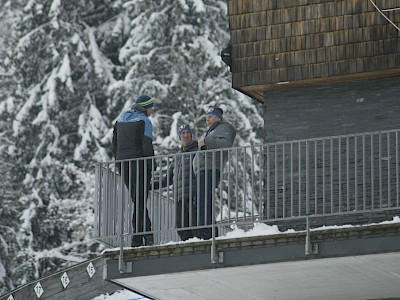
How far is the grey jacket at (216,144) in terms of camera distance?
2100 centimetres

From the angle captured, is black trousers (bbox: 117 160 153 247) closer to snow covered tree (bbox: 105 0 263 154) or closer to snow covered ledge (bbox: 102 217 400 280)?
snow covered ledge (bbox: 102 217 400 280)

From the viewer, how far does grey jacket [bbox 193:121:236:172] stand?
2100 centimetres

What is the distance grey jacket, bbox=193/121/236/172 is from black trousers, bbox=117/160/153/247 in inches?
23.3

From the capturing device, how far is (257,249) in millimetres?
20359

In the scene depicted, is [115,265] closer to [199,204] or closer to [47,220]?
[199,204]

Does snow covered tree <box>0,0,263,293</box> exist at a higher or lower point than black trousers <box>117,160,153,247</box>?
higher

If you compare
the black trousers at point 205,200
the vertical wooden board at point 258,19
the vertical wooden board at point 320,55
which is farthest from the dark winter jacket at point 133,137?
the vertical wooden board at point 320,55

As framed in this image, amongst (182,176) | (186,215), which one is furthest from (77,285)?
(182,176)

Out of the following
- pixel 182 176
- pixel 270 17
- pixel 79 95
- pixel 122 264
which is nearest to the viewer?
pixel 122 264

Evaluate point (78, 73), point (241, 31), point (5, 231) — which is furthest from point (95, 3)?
point (241, 31)

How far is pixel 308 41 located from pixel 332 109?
782mm

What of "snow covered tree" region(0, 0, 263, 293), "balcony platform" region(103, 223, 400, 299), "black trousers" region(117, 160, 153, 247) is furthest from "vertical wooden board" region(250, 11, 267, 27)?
"snow covered tree" region(0, 0, 263, 293)

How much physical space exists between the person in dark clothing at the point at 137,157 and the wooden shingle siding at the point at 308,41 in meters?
1.29

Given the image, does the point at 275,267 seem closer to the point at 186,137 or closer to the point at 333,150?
the point at 333,150
